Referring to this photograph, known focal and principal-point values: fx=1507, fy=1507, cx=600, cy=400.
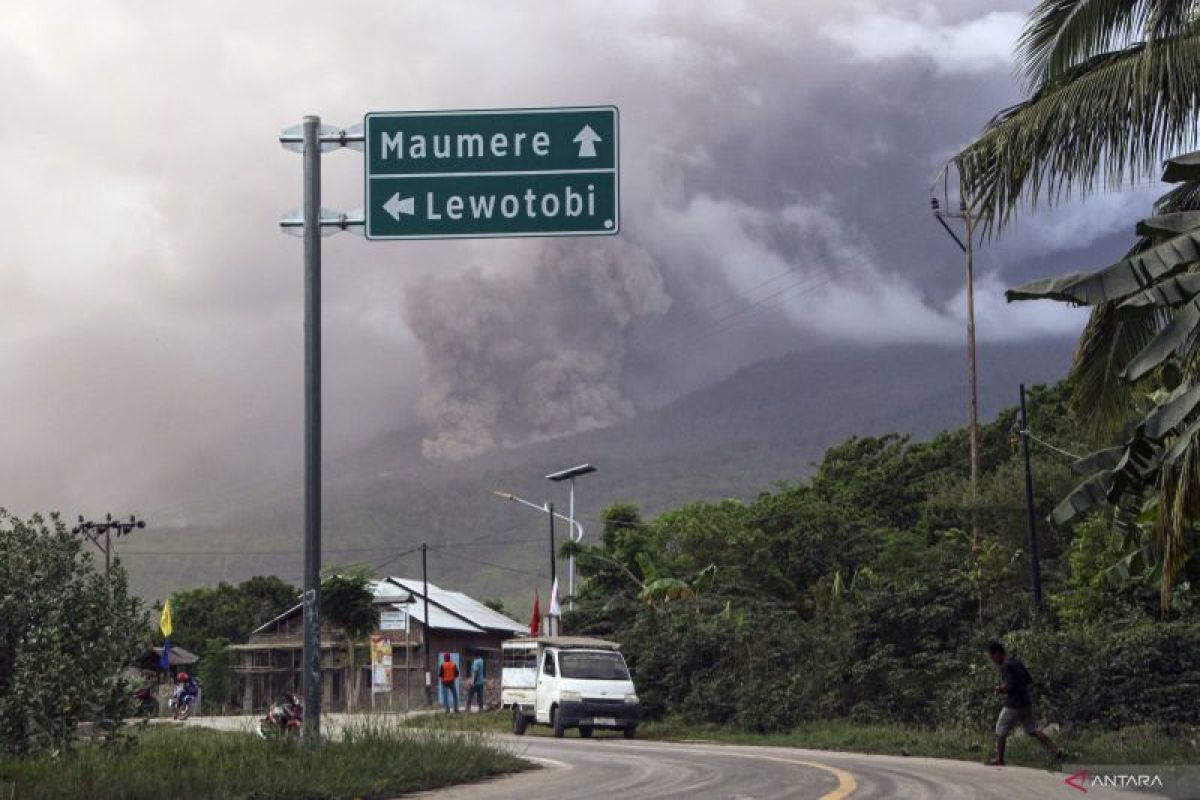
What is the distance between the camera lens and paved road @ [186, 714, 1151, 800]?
1546 cm

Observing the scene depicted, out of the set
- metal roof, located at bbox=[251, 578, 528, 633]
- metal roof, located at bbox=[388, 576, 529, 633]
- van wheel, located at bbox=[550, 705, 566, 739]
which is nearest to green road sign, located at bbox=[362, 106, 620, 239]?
van wheel, located at bbox=[550, 705, 566, 739]

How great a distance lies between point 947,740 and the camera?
2412 cm

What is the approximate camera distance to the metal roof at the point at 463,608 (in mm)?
82500

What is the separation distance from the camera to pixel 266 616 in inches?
4028

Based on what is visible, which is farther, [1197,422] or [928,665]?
[928,665]

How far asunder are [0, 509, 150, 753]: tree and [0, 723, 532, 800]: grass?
0.40 meters

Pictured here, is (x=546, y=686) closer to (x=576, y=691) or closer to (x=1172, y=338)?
(x=576, y=691)

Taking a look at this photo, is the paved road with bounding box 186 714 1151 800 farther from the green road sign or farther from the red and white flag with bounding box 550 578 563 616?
the red and white flag with bounding box 550 578 563 616

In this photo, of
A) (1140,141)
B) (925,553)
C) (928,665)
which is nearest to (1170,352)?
(1140,141)

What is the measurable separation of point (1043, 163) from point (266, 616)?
93.4 metres

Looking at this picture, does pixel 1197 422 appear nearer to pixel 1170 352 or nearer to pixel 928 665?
pixel 1170 352

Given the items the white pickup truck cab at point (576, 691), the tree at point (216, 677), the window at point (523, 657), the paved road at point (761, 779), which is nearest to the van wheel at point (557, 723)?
the white pickup truck cab at point (576, 691)

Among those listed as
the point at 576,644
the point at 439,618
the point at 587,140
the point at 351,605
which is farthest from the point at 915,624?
the point at 439,618

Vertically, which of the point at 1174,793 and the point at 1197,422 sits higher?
the point at 1197,422
